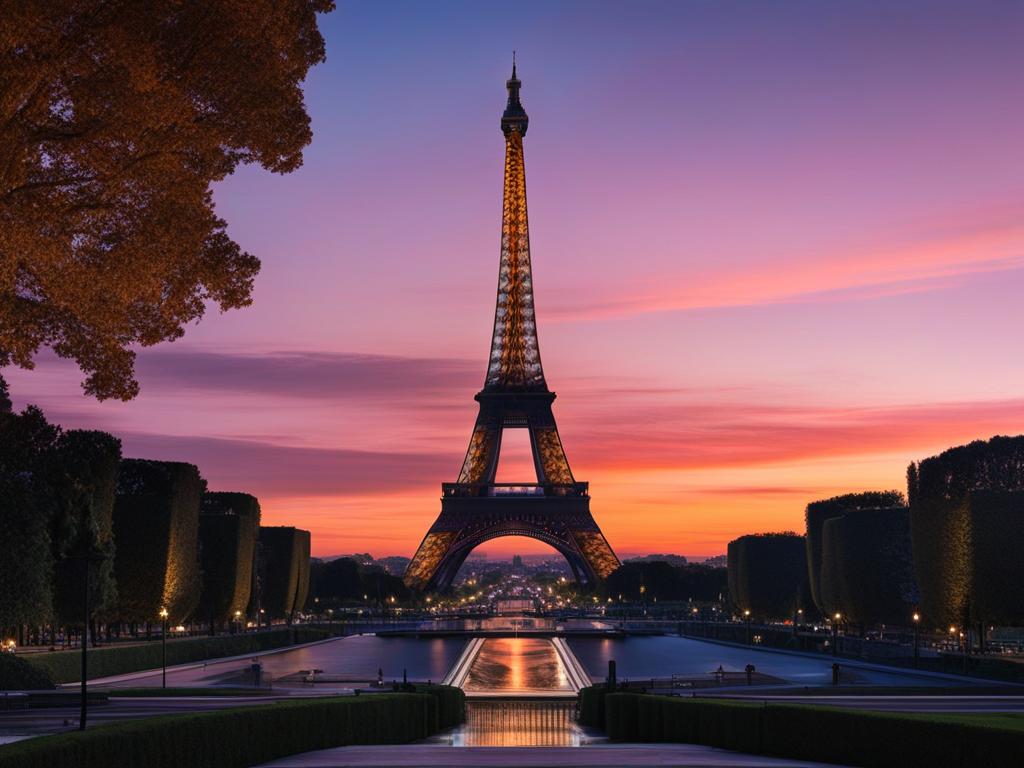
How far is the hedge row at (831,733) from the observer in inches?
704

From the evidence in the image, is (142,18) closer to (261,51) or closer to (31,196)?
(261,51)

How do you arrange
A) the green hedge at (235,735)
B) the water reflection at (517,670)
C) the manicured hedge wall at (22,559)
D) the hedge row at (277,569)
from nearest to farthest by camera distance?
the green hedge at (235,735) < the manicured hedge wall at (22,559) < the water reflection at (517,670) < the hedge row at (277,569)

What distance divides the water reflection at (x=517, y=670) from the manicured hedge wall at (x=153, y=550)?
14.3m

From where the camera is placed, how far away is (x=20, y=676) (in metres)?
36.9

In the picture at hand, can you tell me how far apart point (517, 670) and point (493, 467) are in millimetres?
53674

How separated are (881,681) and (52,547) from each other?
→ 30750mm

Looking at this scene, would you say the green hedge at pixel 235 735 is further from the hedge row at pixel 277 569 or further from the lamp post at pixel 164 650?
the hedge row at pixel 277 569

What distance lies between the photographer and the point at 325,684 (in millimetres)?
42562

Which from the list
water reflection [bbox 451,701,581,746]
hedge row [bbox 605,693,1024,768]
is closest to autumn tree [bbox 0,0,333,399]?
hedge row [bbox 605,693,1024,768]

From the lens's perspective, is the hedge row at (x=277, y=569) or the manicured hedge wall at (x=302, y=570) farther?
the manicured hedge wall at (x=302, y=570)

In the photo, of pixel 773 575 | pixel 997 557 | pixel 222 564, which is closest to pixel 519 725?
pixel 997 557

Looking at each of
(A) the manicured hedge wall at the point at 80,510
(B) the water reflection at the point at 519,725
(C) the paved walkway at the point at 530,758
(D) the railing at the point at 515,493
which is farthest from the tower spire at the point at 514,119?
(C) the paved walkway at the point at 530,758

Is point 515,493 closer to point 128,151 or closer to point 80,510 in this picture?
point 80,510

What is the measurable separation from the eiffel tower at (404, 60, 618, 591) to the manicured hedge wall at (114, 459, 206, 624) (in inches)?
1640
